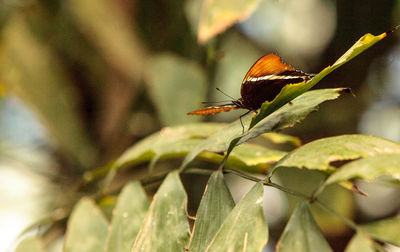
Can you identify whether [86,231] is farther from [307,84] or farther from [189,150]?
[307,84]

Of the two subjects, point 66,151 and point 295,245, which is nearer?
point 295,245

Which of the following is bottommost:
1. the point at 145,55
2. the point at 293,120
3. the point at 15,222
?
the point at 15,222

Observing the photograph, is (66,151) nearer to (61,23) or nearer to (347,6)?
(61,23)

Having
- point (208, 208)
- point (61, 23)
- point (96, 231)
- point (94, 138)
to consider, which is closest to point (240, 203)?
point (208, 208)

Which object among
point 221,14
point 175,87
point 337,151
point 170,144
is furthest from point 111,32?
point 337,151

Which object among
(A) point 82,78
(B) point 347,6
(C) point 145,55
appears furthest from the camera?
(A) point 82,78

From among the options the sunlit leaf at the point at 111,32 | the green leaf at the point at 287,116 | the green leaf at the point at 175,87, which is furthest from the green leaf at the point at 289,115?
the sunlit leaf at the point at 111,32

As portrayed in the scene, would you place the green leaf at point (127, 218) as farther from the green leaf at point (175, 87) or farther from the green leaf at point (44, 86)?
the green leaf at point (44, 86)
